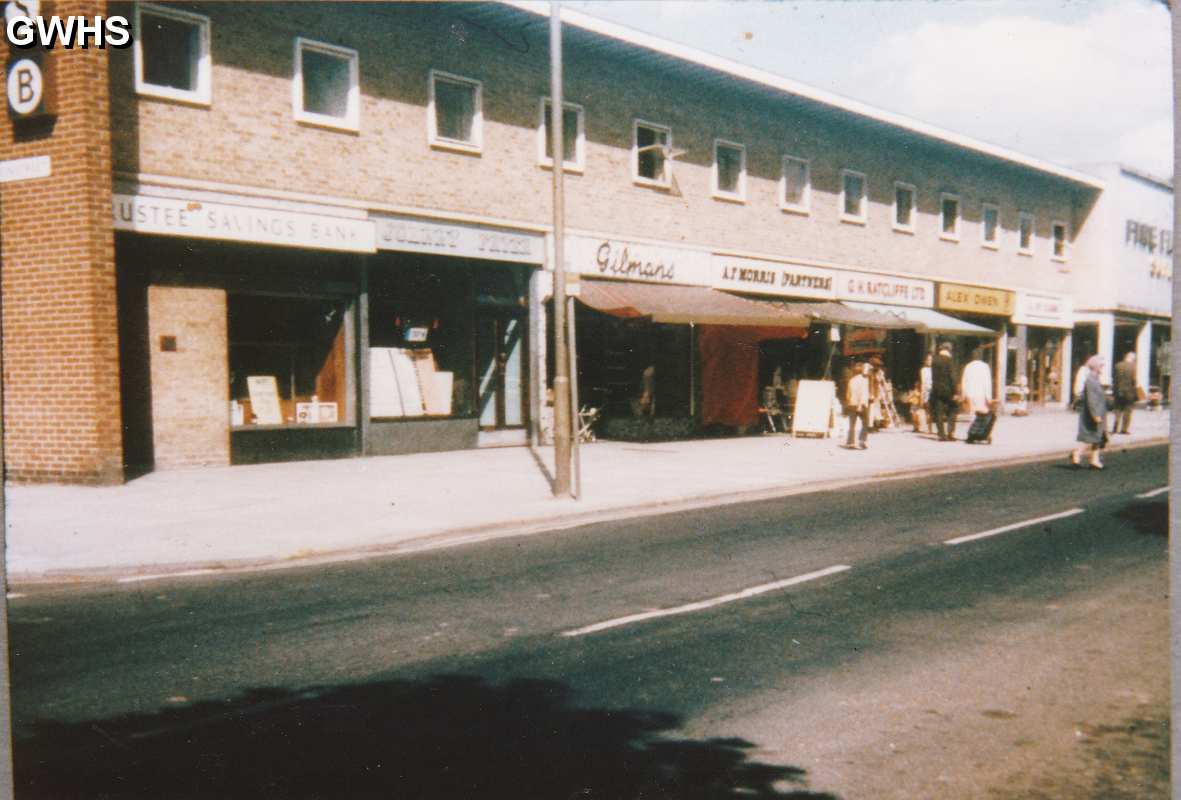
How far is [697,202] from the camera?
2355 cm

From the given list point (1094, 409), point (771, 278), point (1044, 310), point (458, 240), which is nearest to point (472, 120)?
point (458, 240)

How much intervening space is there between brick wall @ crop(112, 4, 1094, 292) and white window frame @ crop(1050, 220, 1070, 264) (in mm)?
9336

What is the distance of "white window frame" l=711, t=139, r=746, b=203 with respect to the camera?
23953 mm

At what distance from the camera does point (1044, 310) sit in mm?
37406

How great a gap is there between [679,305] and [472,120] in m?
5.40

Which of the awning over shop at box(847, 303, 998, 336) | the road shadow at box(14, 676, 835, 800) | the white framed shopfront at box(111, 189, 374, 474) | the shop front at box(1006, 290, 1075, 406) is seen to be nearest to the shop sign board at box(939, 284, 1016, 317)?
the shop front at box(1006, 290, 1075, 406)

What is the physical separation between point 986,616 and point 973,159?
29338mm

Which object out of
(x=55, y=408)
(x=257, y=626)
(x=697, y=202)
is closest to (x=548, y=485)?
(x=55, y=408)

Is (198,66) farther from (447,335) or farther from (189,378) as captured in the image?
(447,335)

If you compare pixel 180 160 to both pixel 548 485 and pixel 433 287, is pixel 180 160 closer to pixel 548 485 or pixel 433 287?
pixel 433 287

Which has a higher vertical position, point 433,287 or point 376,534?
point 433,287

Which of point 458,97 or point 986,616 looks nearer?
point 986,616

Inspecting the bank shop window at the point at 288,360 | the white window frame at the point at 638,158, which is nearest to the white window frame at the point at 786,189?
the white window frame at the point at 638,158

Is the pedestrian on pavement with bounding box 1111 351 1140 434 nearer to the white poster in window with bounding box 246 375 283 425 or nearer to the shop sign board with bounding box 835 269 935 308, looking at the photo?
the shop sign board with bounding box 835 269 935 308
